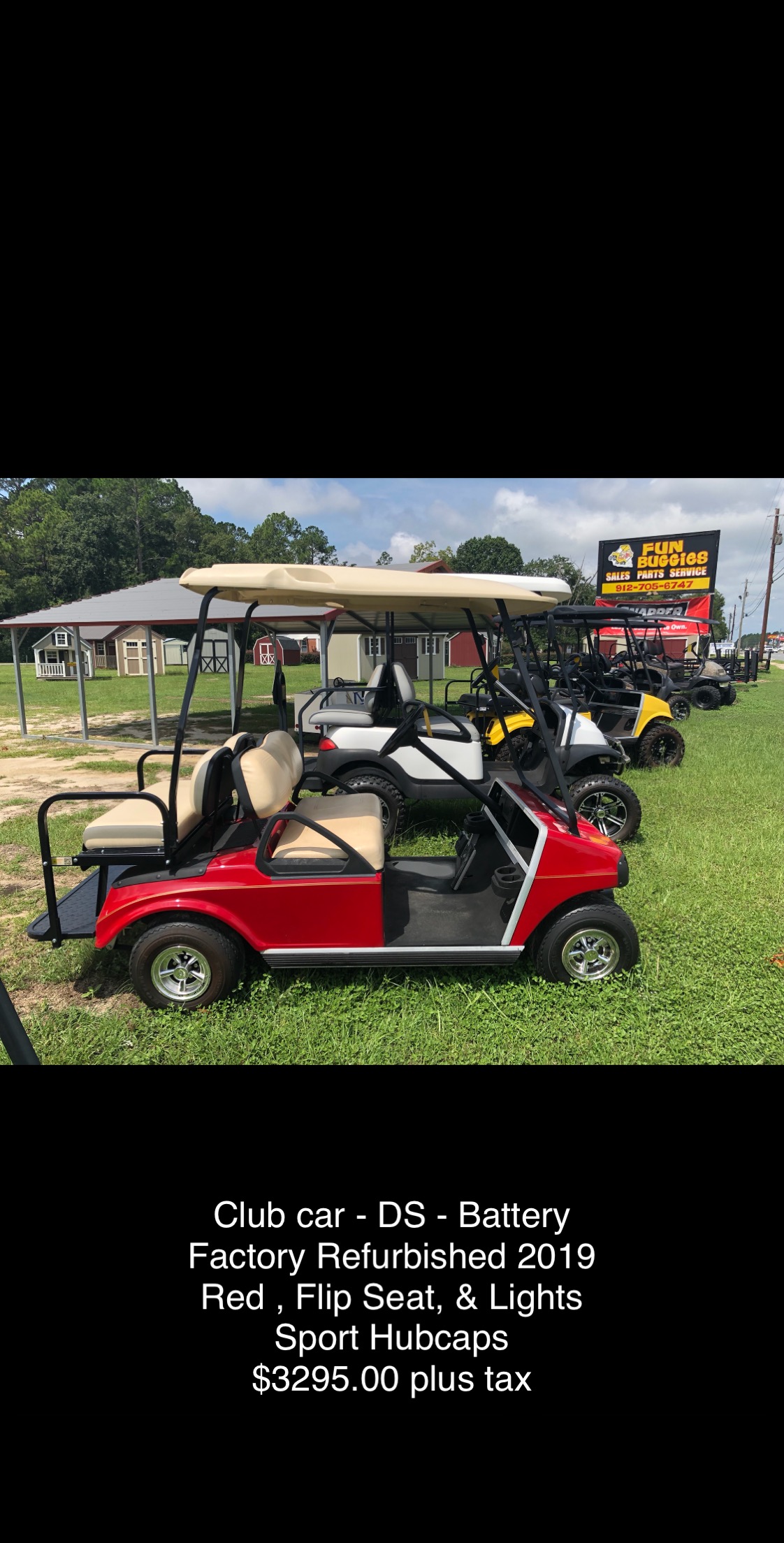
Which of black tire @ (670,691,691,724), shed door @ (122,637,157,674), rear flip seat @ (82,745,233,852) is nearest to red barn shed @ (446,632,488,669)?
shed door @ (122,637,157,674)

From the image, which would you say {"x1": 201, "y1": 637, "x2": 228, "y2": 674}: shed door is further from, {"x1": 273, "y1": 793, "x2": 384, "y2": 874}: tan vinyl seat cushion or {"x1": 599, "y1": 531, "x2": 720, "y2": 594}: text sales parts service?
{"x1": 273, "y1": 793, "x2": 384, "y2": 874}: tan vinyl seat cushion

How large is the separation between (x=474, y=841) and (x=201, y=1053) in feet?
6.49

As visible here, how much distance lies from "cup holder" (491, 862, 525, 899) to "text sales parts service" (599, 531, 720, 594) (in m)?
27.5

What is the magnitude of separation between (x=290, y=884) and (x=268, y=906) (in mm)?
148

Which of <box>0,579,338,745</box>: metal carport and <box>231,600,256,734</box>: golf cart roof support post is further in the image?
<box>0,579,338,745</box>: metal carport

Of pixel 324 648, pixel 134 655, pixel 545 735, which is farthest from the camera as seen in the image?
pixel 134 655

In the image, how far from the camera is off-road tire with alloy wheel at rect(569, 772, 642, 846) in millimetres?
5746

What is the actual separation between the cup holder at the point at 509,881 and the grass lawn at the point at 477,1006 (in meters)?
0.42

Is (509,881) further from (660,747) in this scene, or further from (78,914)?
(660,747)

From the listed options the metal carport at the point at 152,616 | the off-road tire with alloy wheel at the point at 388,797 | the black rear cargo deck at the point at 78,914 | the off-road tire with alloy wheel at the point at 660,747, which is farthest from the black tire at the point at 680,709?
the black rear cargo deck at the point at 78,914

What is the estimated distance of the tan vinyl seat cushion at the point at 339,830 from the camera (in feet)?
11.3

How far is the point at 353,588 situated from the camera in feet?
10.7

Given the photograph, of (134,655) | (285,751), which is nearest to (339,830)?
(285,751)

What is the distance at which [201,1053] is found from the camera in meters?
3.11
